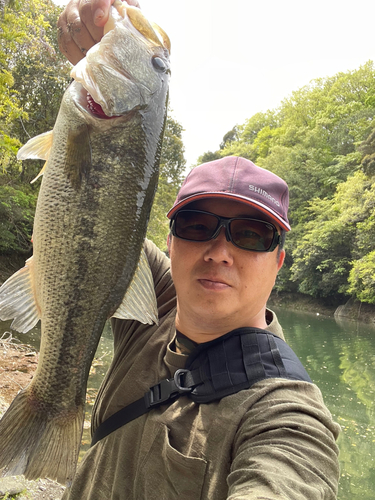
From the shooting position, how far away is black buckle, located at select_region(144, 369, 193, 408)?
140cm

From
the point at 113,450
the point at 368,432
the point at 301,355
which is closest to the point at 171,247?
the point at 113,450

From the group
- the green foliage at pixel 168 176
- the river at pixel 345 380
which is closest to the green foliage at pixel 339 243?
the river at pixel 345 380

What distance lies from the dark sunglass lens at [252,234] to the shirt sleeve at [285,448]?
1.77 feet

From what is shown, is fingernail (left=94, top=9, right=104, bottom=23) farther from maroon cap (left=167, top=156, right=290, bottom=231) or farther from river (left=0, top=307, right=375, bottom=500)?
river (left=0, top=307, right=375, bottom=500)

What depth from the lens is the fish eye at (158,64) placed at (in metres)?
1.82

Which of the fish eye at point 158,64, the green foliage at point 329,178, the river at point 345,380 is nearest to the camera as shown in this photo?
the fish eye at point 158,64

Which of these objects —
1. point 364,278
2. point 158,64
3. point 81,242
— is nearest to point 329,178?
point 364,278

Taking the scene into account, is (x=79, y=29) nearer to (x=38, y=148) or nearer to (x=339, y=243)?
(x=38, y=148)

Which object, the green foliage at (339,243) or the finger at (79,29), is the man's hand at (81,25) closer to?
the finger at (79,29)

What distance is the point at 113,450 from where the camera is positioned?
1507 millimetres

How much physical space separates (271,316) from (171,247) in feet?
1.85

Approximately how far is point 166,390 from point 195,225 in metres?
0.66

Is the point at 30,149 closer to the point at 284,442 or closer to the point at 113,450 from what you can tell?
the point at 113,450

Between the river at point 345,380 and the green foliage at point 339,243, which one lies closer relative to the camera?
the river at point 345,380
